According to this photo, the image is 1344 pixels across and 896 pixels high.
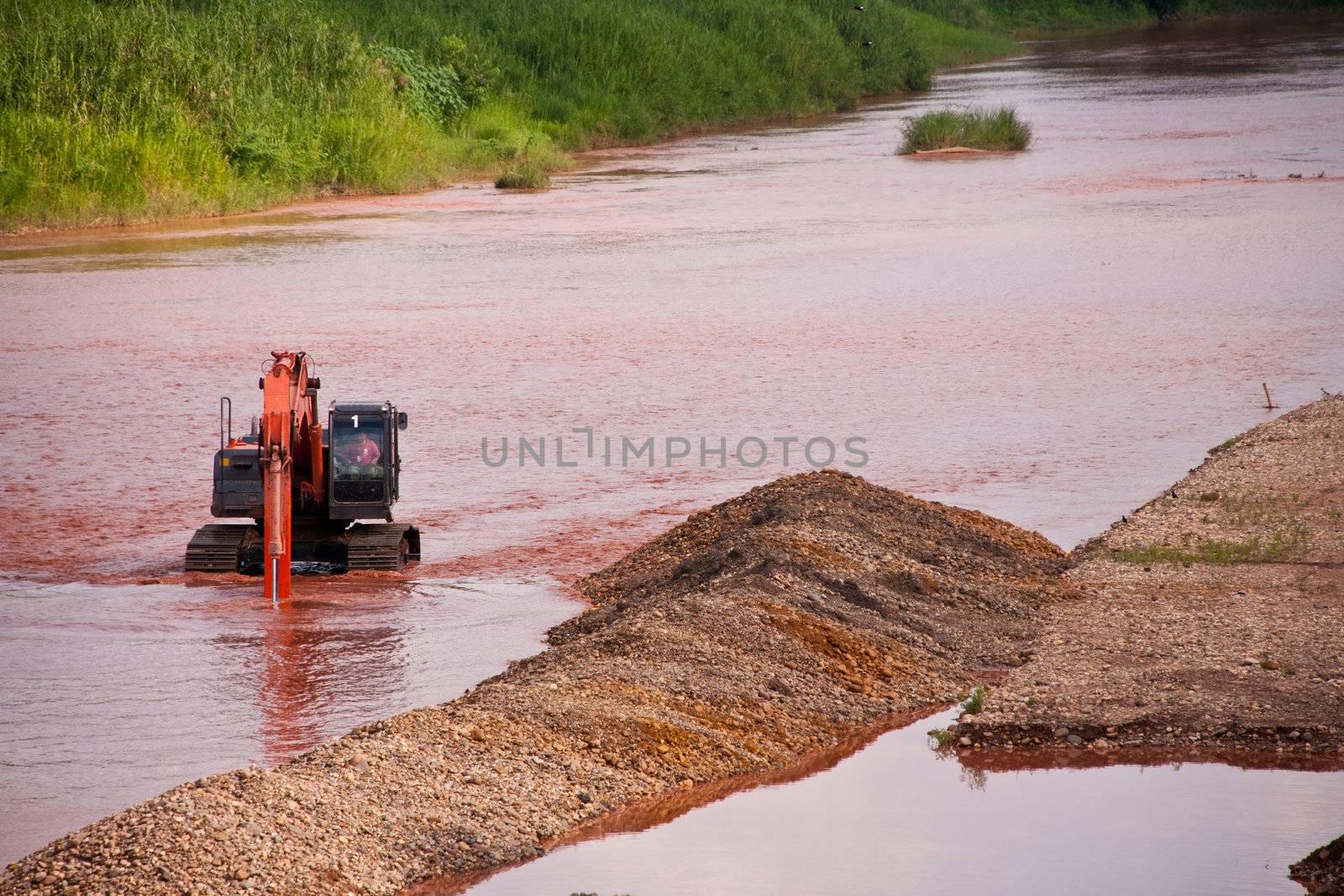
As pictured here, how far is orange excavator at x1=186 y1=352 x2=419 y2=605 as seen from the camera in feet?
35.0

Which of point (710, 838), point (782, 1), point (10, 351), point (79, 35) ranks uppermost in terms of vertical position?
point (782, 1)

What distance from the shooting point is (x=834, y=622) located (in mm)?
8922

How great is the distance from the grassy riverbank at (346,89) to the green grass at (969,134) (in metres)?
8.23

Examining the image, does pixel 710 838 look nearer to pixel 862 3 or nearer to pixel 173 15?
pixel 173 15

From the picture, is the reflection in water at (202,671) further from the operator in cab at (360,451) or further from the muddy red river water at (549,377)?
the operator in cab at (360,451)

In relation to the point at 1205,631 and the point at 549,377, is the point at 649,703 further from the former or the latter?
the point at 549,377

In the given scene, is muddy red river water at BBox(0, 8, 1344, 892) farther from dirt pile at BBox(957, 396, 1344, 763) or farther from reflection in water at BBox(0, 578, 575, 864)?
dirt pile at BBox(957, 396, 1344, 763)

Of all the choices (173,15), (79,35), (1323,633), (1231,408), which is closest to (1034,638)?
(1323,633)

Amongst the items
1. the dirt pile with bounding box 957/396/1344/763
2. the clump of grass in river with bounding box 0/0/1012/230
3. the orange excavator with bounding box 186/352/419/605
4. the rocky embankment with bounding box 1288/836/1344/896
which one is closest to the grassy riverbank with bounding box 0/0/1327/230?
the clump of grass in river with bounding box 0/0/1012/230

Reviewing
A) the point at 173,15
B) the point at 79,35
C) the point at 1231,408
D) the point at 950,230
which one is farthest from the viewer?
the point at 173,15

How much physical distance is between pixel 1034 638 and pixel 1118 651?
0.59 metres

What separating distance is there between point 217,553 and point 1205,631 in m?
6.11

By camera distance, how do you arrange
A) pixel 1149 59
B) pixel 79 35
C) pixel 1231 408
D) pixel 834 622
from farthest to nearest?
pixel 1149 59
pixel 79 35
pixel 1231 408
pixel 834 622

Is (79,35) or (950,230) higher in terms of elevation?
(79,35)
